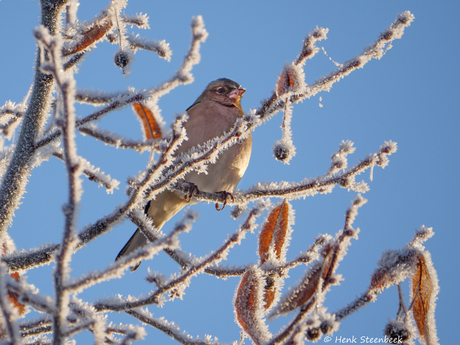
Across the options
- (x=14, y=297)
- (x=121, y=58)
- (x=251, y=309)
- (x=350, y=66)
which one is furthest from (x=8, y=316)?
(x=350, y=66)

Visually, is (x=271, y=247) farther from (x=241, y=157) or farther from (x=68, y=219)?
(x=241, y=157)

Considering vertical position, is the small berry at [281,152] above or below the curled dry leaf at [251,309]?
above

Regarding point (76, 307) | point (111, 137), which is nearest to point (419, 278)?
point (76, 307)

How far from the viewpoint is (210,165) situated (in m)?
3.84

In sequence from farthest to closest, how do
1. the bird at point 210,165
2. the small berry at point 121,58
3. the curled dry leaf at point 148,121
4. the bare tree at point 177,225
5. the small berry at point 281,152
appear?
the bird at point 210,165 < the curled dry leaf at point 148,121 < the small berry at point 121,58 < the small berry at point 281,152 < the bare tree at point 177,225

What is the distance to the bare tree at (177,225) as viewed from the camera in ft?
4.30

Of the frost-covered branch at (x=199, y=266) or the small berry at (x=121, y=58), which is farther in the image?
the small berry at (x=121, y=58)

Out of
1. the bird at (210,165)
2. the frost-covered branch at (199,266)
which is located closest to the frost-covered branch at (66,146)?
the frost-covered branch at (199,266)

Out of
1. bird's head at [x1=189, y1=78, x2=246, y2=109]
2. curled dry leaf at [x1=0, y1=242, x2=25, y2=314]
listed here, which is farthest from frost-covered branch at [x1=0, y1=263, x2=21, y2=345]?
bird's head at [x1=189, y1=78, x2=246, y2=109]

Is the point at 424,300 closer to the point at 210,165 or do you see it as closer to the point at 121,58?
the point at 121,58

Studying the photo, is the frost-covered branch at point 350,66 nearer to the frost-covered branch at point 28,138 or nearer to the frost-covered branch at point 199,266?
the frost-covered branch at point 199,266

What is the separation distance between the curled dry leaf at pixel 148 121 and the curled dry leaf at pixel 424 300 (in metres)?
1.65

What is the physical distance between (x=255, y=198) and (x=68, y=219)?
1.51 m

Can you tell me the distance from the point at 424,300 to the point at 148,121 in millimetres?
1776
